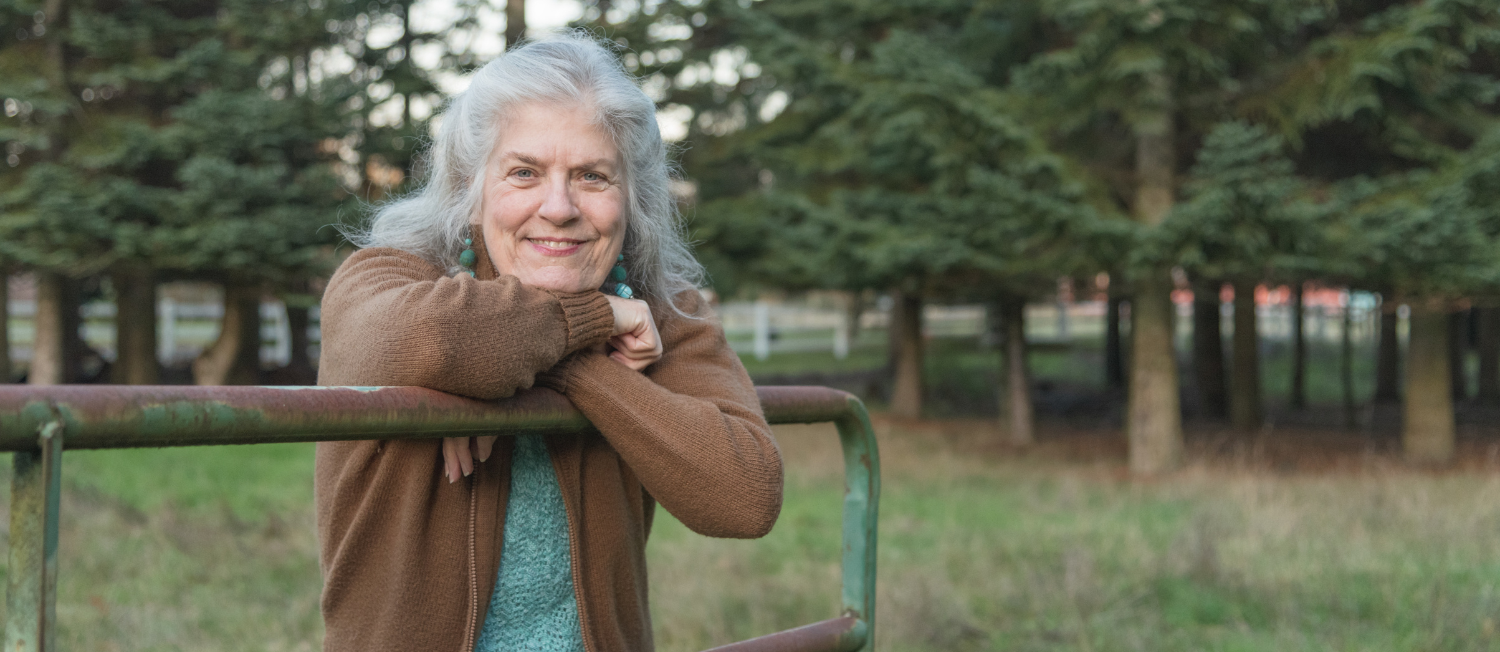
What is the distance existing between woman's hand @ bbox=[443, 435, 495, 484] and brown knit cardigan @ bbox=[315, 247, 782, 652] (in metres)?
0.04

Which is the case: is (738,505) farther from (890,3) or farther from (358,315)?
(890,3)

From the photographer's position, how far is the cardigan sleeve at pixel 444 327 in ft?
4.97

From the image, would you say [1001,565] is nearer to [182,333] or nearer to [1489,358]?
[1489,358]

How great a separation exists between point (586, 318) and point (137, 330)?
14.7 m

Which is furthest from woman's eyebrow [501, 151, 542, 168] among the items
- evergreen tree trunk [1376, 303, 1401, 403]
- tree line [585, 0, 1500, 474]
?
evergreen tree trunk [1376, 303, 1401, 403]

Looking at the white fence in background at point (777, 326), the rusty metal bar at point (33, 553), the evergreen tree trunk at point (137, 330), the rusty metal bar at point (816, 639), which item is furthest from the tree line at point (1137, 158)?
the rusty metal bar at point (33, 553)

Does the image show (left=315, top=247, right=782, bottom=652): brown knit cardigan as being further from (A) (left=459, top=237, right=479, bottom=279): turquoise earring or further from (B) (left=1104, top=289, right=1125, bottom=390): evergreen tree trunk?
(B) (left=1104, top=289, right=1125, bottom=390): evergreen tree trunk

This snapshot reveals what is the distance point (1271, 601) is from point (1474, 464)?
7.04 metres

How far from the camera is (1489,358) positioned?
19.7 m

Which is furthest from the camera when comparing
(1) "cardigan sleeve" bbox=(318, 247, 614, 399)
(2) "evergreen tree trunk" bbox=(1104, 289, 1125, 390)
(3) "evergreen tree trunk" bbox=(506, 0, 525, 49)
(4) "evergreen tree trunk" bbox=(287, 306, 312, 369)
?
(2) "evergreen tree trunk" bbox=(1104, 289, 1125, 390)

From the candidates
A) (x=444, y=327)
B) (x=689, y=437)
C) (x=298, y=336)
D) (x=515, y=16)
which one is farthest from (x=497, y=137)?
(x=298, y=336)

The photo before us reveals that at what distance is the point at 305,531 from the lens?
7.37 m

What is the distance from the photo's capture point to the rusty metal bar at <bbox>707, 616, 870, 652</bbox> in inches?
76.0

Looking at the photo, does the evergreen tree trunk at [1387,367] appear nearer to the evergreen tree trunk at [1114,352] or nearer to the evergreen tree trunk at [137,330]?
the evergreen tree trunk at [1114,352]
